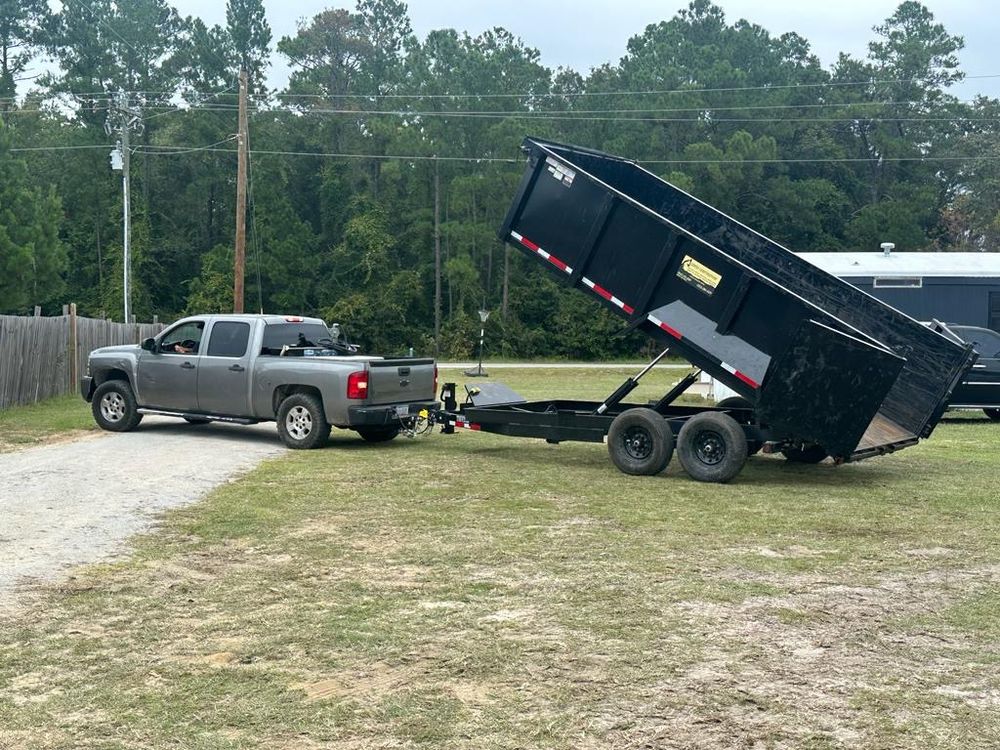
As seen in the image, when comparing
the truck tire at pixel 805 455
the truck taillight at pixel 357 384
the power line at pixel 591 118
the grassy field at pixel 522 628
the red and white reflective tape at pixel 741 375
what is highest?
the power line at pixel 591 118

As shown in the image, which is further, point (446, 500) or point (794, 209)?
point (794, 209)

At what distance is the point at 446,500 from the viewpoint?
11242 mm

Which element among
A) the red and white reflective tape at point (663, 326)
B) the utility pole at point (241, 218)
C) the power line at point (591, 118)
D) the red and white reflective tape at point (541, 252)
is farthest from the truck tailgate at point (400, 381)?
the power line at point (591, 118)

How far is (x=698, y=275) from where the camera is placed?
1262 cm

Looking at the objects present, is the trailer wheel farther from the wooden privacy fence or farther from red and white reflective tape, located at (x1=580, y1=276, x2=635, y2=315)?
the wooden privacy fence

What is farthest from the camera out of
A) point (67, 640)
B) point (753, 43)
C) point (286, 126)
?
point (753, 43)

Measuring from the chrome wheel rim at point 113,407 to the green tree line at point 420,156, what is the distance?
44.0m

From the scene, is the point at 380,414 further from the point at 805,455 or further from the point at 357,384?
the point at 805,455

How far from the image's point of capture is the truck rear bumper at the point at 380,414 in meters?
15.0

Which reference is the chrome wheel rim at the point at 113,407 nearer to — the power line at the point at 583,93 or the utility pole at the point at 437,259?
the utility pole at the point at 437,259

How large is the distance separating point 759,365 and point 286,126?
62949 mm

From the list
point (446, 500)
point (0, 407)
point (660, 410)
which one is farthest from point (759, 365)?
point (0, 407)

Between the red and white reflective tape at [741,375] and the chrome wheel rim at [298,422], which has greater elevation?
the red and white reflective tape at [741,375]

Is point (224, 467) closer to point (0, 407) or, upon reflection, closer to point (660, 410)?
point (660, 410)
